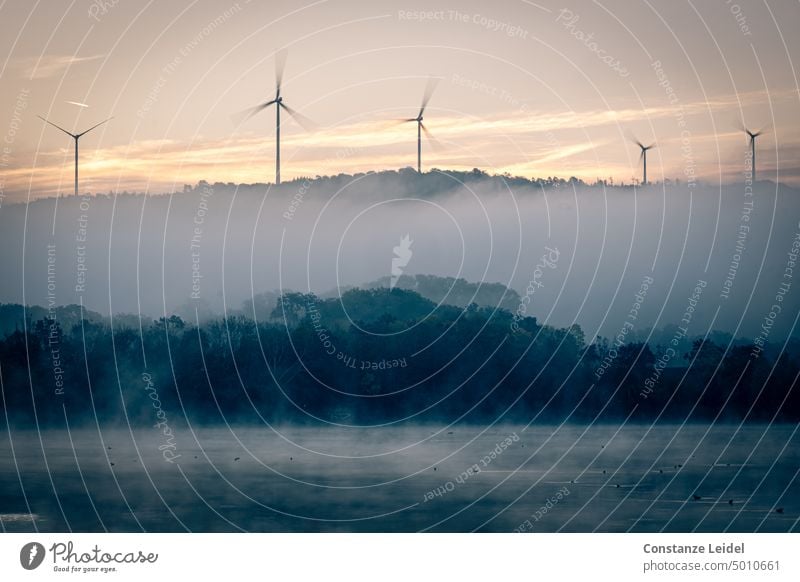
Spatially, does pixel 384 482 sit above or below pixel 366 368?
below

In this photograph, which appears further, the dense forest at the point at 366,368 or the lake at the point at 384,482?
the dense forest at the point at 366,368

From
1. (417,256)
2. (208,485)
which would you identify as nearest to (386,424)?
(417,256)

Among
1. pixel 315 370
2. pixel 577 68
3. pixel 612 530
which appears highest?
pixel 577 68

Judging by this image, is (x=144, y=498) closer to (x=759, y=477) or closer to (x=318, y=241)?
(x=318, y=241)

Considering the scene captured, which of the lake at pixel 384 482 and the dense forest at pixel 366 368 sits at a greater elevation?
the dense forest at pixel 366 368

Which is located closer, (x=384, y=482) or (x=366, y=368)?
(x=384, y=482)
